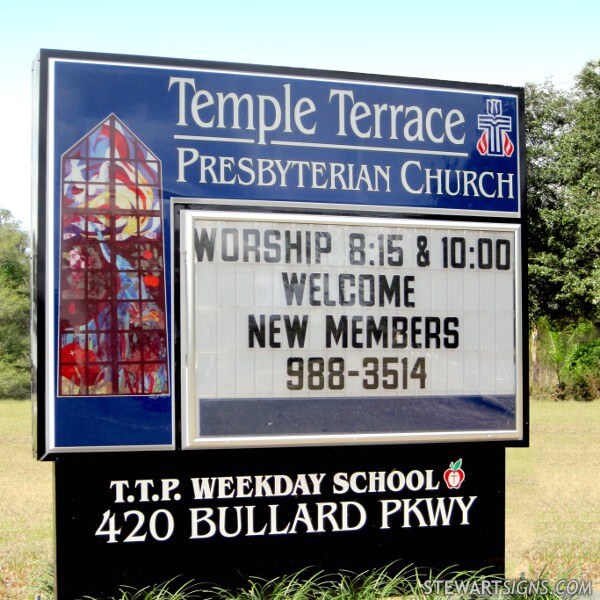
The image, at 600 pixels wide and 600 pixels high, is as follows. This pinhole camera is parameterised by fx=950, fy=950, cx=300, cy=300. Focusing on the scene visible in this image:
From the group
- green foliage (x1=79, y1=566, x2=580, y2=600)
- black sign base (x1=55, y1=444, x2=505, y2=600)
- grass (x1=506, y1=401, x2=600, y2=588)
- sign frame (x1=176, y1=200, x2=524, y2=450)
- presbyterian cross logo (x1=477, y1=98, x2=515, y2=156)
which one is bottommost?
grass (x1=506, y1=401, x2=600, y2=588)

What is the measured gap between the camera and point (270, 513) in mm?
6629

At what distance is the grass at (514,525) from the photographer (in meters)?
6.71

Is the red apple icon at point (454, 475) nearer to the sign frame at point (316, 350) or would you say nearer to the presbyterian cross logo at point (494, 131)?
the sign frame at point (316, 350)

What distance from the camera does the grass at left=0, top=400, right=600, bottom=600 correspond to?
6715 millimetres

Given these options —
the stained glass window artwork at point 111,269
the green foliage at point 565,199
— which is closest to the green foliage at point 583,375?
the green foliage at point 565,199

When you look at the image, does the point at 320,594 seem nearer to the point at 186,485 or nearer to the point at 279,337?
the point at 186,485

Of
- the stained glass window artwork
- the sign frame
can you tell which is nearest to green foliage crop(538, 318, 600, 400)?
the sign frame

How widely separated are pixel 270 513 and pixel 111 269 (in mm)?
2014

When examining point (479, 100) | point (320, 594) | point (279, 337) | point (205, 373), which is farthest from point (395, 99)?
point (320, 594)

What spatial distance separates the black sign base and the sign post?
0.05 ft

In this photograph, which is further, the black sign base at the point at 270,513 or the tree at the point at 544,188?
the tree at the point at 544,188

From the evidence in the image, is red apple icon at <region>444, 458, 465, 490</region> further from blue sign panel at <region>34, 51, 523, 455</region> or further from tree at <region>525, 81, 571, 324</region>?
tree at <region>525, 81, 571, 324</region>

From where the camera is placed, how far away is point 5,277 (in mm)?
45562

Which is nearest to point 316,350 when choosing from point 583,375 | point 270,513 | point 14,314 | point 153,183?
point 270,513
